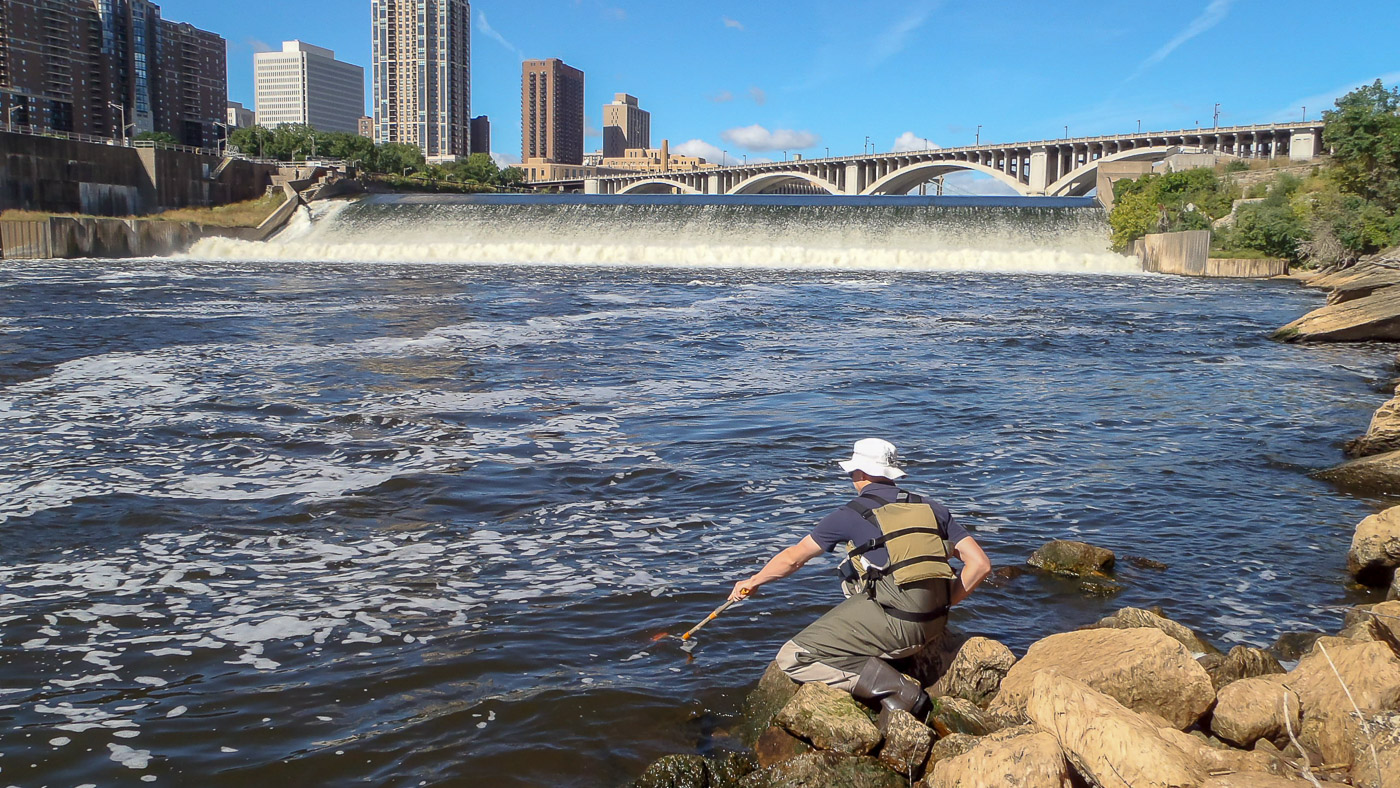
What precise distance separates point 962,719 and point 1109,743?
3.48ft

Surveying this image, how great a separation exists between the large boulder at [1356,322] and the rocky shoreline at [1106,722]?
16.7m

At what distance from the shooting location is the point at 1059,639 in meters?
5.13

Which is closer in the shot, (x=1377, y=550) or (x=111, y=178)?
(x=1377, y=550)

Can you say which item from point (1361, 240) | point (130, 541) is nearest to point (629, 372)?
point (130, 541)

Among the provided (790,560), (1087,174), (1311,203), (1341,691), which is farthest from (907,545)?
(1087,174)

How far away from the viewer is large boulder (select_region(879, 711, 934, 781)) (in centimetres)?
448

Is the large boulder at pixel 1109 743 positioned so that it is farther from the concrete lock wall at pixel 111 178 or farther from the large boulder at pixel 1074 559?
the concrete lock wall at pixel 111 178

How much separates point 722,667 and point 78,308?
23.8 meters

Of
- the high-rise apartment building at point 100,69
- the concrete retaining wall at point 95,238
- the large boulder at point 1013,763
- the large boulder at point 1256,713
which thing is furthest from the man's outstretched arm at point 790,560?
the high-rise apartment building at point 100,69

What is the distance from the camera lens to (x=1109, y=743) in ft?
12.5

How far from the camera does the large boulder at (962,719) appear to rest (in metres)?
4.73

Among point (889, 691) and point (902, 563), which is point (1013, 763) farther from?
point (902, 563)

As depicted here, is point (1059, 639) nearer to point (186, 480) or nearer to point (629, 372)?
point (186, 480)

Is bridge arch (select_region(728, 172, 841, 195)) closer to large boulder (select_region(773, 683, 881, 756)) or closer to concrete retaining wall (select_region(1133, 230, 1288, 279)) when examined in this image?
concrete retaining wall (select_region(1133, 230, 1288, 279))
